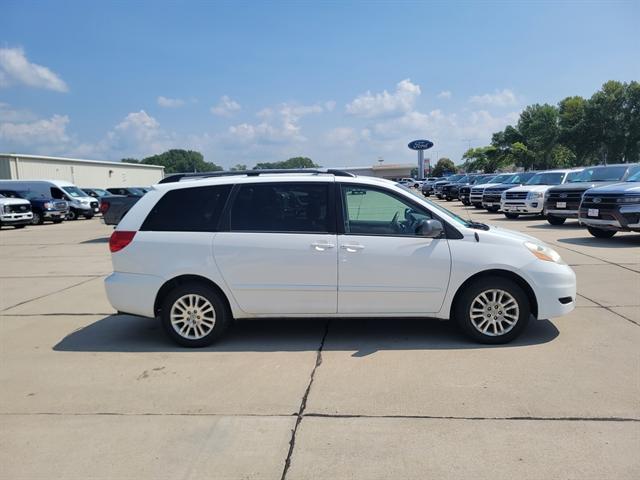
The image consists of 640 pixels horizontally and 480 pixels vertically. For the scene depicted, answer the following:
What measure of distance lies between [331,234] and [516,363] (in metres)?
2.13

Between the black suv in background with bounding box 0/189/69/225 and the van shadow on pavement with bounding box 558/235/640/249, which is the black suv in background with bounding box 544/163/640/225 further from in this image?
the black suv in background with bounding box 0/189/69/225

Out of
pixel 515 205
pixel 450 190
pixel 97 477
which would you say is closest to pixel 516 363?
pixel 97 477

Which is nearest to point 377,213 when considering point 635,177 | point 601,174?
point 635,177

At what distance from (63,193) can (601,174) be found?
26.9 metres

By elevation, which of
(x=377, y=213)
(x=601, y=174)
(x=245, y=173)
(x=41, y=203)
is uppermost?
(x=245, y=173)

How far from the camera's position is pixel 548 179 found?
62.4 ft

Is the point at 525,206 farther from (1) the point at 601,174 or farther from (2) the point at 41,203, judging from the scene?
(2) the point at 41,203

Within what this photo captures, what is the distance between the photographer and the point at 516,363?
461cm

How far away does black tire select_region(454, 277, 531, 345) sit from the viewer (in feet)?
16.5

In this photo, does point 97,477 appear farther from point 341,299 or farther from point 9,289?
point 9,289

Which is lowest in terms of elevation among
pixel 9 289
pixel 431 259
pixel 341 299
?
pixel 9 289

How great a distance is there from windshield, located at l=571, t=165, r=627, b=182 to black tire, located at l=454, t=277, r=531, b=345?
1144 centimetres

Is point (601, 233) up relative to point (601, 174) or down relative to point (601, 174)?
down

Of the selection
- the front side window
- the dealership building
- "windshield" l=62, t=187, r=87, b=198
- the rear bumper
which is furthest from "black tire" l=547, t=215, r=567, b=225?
the dealership building
